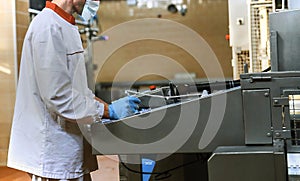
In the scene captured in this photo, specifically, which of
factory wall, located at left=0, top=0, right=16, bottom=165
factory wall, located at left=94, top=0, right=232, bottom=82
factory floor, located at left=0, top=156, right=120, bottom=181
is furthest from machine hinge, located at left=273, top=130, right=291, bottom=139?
factory wall, located at left=94, top=0, right=232, bottom=82

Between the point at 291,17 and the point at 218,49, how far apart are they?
7.12 meters

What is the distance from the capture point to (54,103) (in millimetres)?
1245

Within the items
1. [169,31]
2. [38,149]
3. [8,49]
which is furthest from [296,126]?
[169,31]

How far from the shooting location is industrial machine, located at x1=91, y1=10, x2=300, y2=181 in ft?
3.22

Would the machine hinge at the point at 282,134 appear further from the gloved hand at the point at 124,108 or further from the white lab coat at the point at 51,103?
the white lab coat at the point at 51,103

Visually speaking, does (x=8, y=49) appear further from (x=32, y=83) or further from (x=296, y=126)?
(x=296, y=126)

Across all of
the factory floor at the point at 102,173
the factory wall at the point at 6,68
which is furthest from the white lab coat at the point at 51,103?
the factory wall at the point at 6,68

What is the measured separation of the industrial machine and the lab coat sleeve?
111 millimetres

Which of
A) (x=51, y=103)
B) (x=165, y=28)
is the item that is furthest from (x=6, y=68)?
(x=165, y=28)

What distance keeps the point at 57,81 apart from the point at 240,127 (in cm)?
60

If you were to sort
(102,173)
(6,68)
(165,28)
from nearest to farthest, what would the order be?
(102,173) < (6,68) < (165,28)

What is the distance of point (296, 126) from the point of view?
1103mm

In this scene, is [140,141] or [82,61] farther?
A: [82,61]

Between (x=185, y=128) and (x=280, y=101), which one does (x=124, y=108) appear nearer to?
(x=185, y=128)
